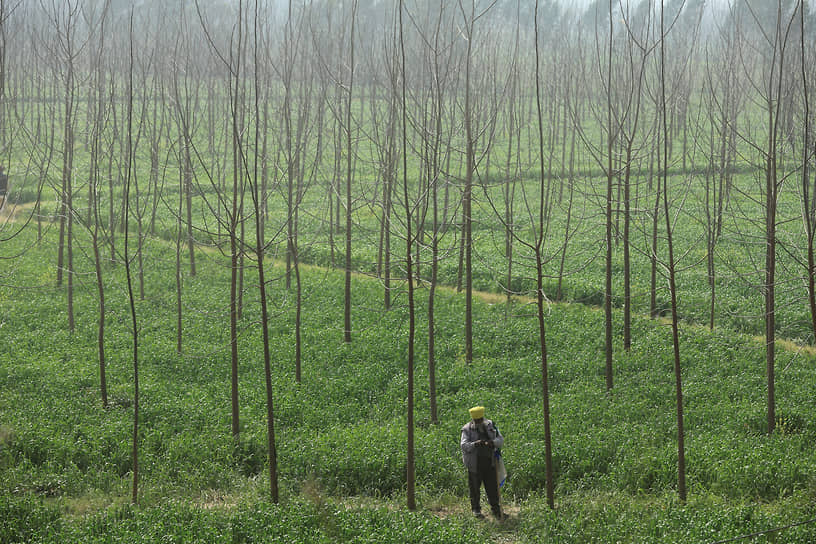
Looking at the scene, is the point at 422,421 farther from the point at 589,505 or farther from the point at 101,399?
the point at 101,399

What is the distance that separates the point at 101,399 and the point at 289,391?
127 inches

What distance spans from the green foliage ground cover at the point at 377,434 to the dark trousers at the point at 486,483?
0.26 metres

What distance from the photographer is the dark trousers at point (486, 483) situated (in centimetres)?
859

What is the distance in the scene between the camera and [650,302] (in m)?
16.3

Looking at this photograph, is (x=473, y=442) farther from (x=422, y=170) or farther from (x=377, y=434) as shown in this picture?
(x=422, y=170)

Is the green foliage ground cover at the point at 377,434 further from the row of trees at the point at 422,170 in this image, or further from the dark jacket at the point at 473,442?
the dark jacket at the point at 473,442

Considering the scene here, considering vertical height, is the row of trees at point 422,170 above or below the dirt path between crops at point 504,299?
above

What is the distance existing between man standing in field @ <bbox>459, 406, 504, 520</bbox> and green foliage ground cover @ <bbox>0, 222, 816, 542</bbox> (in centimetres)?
33

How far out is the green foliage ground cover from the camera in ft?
26.6

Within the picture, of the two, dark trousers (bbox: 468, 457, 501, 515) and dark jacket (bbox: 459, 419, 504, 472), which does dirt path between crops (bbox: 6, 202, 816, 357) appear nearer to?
dark jacket (bbox: 459, 419, 504, 472)

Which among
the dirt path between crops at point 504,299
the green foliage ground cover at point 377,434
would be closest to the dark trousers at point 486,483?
the green foliage ground cover at point 377,434

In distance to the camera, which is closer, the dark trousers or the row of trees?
the dark trousers

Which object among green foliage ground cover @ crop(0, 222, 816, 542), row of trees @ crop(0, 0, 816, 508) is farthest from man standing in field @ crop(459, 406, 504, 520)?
row of trees @ crop(0, 0, 816, 508)

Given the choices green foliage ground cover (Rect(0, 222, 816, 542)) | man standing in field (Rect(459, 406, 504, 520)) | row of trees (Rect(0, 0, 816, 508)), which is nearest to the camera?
green foliage ground cover (Rect(0, 222, 816, 542))
